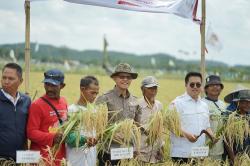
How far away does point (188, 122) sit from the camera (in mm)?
5082

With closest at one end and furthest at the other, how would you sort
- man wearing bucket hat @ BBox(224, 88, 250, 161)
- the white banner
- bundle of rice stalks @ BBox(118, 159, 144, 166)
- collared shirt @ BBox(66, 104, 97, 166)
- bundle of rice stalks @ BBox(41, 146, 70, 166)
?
bundle of rice stalks @ BBox(41, 146, 70, 166) → bundle of rice stalks @ BBox(118, 159, 144, 166) → collared shirt @ BBox(66, 104, 97, 166) → man wearing bucket hat @ BBox(224, 88, 250, 161) → the white banner

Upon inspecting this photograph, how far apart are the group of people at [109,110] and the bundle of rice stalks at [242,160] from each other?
0.08 meters

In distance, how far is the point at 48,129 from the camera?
4453mm

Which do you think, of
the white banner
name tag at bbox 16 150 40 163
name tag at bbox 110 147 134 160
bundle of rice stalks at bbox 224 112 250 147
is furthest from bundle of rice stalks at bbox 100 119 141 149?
the white banner

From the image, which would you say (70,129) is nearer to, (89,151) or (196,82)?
(89,151)

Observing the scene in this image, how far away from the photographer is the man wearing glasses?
5.06 meters

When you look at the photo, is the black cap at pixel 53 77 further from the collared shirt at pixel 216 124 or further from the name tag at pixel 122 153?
the collared shirt at pixel 216 124

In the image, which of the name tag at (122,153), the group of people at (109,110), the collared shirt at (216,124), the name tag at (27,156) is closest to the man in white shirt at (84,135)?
the group of people at (109,110)

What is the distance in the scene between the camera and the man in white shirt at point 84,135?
458cm

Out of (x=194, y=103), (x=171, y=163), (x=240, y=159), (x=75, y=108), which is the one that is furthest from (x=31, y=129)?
(x=240, y=159)

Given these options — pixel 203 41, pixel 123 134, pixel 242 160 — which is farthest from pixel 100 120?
pixel 203 41

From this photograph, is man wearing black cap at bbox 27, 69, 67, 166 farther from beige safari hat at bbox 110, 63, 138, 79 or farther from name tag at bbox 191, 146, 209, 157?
name tag at bbox 191, 146, 209, 157

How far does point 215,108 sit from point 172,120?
3.54 ft

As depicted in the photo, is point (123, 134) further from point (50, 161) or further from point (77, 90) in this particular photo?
point (77, 90)
